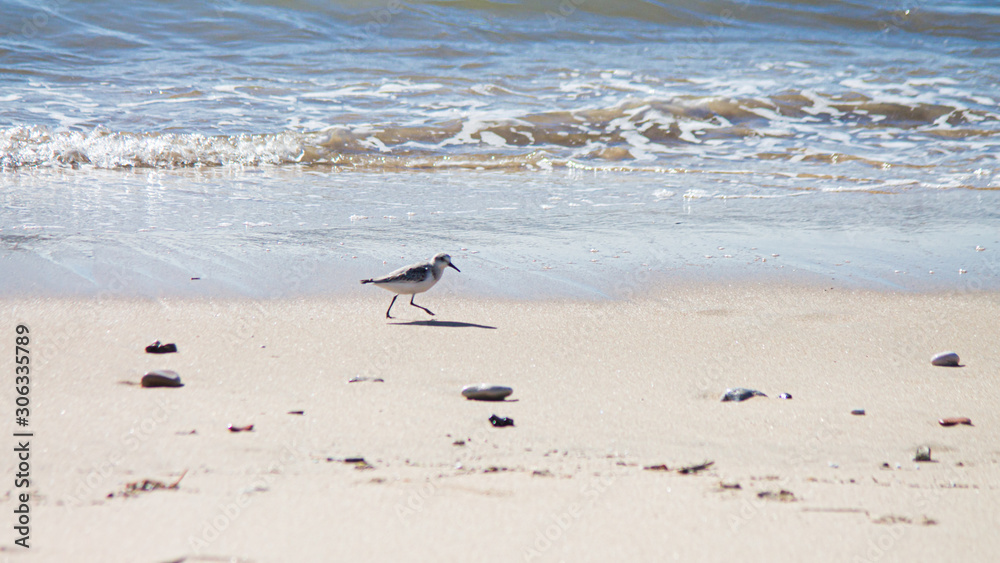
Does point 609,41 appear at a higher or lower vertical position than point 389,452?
higher

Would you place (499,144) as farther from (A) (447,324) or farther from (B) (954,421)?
(B) (954,421)

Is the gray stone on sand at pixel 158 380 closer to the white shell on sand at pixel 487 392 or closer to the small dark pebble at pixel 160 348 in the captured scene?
the small dark pebble at pixel 160 348

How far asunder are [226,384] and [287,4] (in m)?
15.0

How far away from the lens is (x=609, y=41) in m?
16.3

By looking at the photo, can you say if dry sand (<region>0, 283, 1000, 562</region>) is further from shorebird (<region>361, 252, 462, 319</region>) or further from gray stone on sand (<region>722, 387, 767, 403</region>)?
shorebird (<region>361, 252, 462, 319</region>)

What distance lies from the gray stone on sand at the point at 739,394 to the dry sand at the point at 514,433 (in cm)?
4

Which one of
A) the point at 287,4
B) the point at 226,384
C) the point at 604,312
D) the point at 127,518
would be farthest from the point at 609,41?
the point at 127,518

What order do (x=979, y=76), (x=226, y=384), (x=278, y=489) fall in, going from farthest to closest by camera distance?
(x=979, y=76) < (x=226, y=384) < (x=278, y=489)

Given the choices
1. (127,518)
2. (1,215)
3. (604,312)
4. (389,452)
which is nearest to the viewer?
(127,518)

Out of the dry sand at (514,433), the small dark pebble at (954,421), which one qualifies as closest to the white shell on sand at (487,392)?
the dry sand at (514,433)

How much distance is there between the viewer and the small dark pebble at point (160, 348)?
3.58 metres

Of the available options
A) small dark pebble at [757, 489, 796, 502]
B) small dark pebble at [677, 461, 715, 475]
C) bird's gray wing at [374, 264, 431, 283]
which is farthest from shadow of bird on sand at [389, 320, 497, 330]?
small dark pebble at [757, 489, 796, 502]

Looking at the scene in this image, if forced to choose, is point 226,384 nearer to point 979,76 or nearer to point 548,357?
point 548,357

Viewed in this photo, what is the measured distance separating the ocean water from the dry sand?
2.48ft
